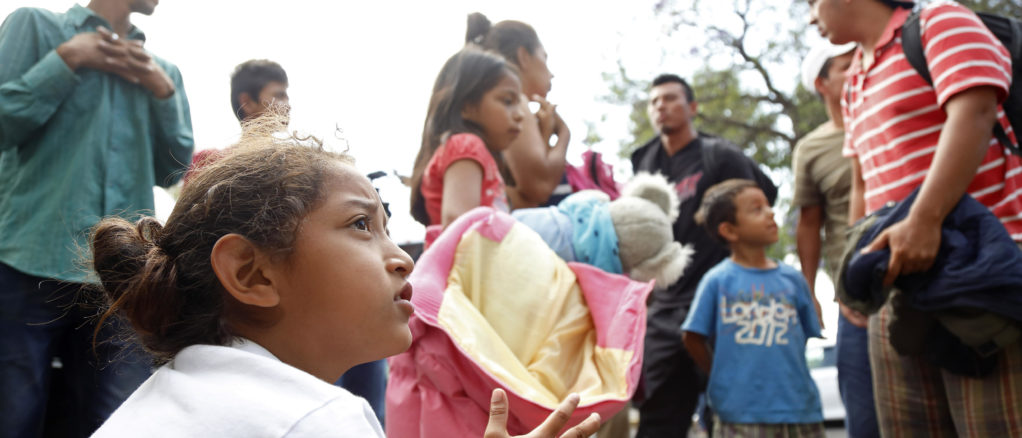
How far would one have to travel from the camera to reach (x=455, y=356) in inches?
81.7

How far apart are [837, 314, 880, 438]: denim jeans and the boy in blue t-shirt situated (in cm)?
15

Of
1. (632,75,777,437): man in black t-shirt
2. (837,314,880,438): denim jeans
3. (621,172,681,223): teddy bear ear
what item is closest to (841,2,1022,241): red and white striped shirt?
(621,172,681,223): teddy bear ear

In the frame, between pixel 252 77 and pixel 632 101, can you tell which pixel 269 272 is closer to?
pixel 252 77

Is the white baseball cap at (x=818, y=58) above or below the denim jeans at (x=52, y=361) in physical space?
above

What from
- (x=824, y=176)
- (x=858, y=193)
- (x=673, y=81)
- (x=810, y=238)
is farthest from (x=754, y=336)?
(x=673, y=81)

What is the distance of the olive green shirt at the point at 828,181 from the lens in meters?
4.18

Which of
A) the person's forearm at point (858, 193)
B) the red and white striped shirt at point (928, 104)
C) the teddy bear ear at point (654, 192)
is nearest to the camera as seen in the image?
the red and white striped shirt at point (928, 104)

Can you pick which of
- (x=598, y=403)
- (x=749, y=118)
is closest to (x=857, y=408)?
(x=598, y=403)

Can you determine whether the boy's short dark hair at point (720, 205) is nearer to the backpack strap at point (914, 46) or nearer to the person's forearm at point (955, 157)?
the backpack strap at point (914, 46)

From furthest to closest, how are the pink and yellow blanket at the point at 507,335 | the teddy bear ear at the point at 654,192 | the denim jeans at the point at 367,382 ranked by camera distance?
the denim jeans at the point at 367,382, the teddy bear ear at the point at 654,192, the pink and yellow blanket at the point at 507,335

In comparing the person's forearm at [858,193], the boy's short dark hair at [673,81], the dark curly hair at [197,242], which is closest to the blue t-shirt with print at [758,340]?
the person's forearm at [858,193]

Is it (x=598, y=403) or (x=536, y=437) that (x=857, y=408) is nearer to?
(x=598, y=403)

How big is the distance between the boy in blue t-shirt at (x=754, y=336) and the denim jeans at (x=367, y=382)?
1.49 m

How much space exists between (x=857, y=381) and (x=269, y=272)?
2.83m
